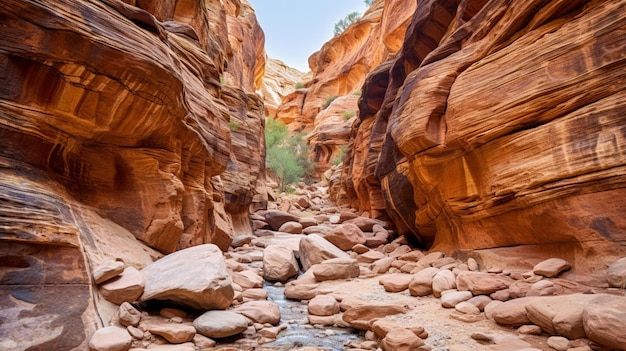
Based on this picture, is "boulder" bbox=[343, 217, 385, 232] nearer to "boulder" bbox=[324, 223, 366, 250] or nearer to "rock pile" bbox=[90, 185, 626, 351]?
"boulder" bbox=[324, 223, 366, 250]

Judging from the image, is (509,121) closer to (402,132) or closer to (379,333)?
(402,132)

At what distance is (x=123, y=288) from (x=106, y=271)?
284mm

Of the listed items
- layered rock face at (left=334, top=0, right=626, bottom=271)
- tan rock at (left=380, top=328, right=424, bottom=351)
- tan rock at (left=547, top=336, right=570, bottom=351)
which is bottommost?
tan rock at (left=380, top=328, right=424, bottom=351)

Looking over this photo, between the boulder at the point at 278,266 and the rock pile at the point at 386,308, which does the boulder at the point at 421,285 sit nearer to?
the rock pile at the point at 386,308

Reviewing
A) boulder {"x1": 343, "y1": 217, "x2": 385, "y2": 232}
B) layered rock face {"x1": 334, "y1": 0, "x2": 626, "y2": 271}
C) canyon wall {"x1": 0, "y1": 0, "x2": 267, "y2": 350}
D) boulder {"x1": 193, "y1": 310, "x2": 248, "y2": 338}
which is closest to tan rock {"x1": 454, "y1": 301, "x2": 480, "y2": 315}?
layered rock face {"x1": 334, "y1": 0, "x2": 626, "y2": 271}

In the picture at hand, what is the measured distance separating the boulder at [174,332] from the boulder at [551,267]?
15.7ft

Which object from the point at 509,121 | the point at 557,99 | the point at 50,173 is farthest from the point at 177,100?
the point at 557,99

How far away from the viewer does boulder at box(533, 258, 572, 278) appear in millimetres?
4629

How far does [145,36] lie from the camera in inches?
207

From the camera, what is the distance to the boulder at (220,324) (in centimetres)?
398

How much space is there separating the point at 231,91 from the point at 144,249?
356 inches

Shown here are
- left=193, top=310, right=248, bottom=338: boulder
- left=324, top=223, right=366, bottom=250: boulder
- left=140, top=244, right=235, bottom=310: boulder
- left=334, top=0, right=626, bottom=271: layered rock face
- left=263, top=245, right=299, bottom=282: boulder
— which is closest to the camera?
left=193, top=310, right=248, bottom=338: boulder

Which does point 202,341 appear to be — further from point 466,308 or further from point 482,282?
point 482,282

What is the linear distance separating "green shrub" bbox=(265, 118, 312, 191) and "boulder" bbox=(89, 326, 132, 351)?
65.3ft
